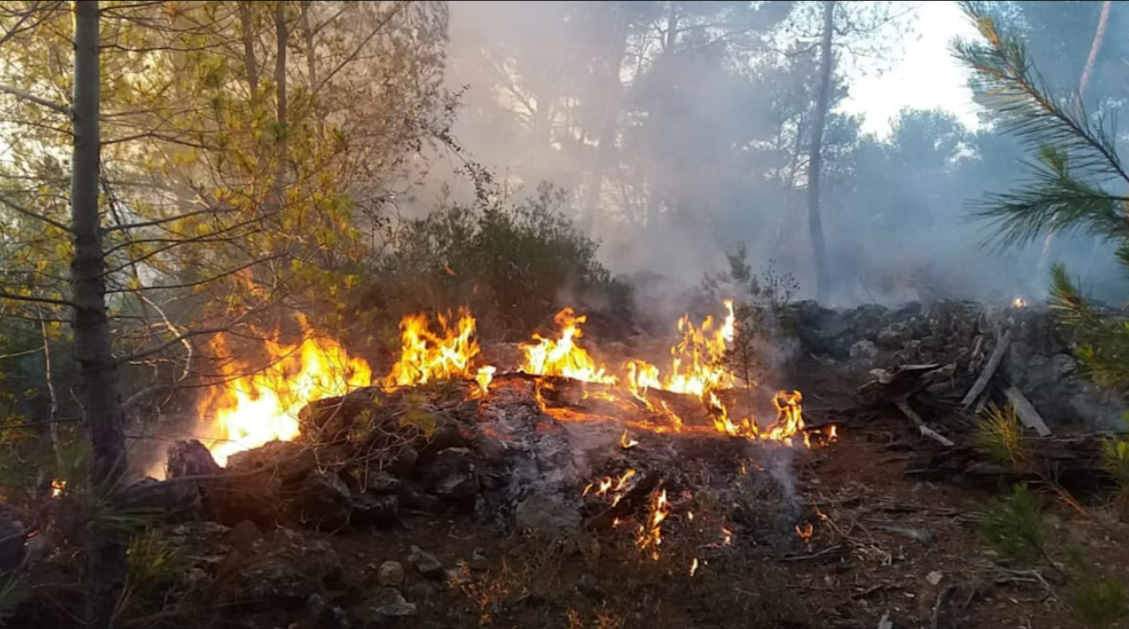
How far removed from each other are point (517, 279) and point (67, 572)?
6.27m

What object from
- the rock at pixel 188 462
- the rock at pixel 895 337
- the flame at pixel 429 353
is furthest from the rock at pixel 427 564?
the rock at pixel 895 337

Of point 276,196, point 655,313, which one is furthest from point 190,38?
point 655,313

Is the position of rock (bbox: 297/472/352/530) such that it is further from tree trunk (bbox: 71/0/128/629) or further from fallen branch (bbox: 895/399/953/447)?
fallen branch (bbox: 895/399/953/447)

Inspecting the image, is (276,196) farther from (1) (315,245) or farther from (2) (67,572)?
(2) (67,572)

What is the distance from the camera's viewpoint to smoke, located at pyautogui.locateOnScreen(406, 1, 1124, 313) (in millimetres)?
15977

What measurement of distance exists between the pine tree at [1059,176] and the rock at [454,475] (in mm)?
3092

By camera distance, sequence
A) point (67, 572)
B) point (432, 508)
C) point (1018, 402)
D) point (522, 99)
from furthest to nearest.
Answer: point (522, 99), point (1018, 402), point (432, 508), point (67, 572)

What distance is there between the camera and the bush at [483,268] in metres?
8.24

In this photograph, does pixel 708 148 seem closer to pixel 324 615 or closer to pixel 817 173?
pixel 817 173

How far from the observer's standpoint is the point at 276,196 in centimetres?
281

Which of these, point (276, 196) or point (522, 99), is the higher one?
point (522, 99)

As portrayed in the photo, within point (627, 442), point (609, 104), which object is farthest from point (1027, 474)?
point (609, 104)

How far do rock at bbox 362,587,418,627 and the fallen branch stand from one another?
4.06 metres

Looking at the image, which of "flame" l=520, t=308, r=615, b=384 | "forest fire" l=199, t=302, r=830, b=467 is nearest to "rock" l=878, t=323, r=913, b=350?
"forest fire" l=199, t=302, r=830, b=467
